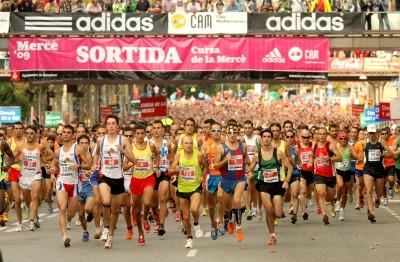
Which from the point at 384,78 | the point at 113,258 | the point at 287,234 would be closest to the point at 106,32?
the point at 287,234

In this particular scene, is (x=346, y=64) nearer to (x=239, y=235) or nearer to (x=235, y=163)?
(x=235, y=163)

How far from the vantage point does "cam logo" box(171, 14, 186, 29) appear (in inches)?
1526

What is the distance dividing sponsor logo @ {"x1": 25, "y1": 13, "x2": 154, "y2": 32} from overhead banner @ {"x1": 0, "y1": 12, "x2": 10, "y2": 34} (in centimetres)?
63

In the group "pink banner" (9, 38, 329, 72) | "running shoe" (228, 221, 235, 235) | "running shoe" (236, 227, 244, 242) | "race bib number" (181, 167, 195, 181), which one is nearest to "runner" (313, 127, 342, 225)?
"running shoe" (228, 221, 235, 235)

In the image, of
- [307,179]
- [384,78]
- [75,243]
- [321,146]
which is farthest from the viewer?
[384,78]

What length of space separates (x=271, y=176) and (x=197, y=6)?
67.5 ft

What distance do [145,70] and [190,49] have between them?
175 cm

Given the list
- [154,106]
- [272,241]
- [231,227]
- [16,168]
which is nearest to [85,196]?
[231,227]

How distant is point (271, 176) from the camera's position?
754 inches

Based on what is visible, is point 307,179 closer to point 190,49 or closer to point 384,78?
point 190,49

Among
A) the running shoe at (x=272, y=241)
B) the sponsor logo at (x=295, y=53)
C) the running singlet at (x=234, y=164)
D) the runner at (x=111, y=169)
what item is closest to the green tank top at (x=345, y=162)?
the running singlet at (x=234, y=164)

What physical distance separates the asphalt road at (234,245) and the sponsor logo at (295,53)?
50.6 feet

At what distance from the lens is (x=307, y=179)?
83.3ft

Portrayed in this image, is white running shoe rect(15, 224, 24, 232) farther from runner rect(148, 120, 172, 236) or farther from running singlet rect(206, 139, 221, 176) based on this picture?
running singlet rect(206, 139, 221, 176)
